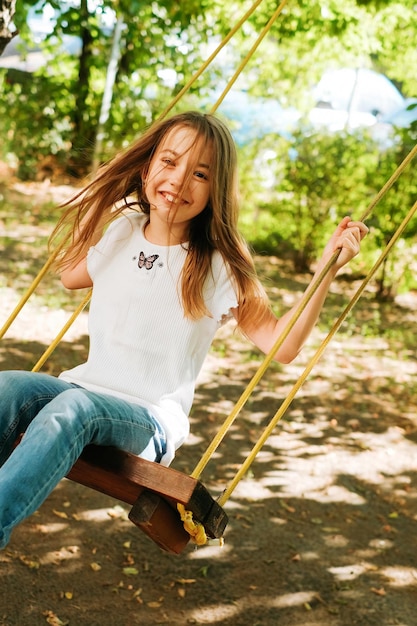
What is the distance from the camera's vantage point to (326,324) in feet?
27.3

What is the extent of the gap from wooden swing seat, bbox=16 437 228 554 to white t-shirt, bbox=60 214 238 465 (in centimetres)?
26

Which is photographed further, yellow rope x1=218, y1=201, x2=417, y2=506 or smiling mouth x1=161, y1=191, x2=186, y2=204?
smiling mouth x1=161, y1=191, x2=186, y2=204

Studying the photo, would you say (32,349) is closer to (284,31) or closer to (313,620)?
(313,620)

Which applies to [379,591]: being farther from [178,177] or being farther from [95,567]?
[178,177]

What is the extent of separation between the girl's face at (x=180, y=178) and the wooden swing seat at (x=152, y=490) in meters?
0.79

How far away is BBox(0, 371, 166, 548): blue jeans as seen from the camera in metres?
1.95

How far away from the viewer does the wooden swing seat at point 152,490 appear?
1999 millimetres

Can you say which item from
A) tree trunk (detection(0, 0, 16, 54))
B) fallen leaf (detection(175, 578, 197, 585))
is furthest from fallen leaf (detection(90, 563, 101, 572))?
tree trunk (detection(0, 0, 16, 54))

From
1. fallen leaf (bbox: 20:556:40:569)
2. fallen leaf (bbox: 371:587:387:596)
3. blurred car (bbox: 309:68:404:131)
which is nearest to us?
fallen leaf (bbox: 20:556:40:569)

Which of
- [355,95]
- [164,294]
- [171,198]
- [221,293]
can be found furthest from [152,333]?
[355,95]

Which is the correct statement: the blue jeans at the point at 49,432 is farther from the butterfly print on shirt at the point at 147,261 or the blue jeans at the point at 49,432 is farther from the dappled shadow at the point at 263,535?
the dappled shadow at the point at 263,535

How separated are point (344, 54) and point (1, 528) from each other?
1400 centimetres

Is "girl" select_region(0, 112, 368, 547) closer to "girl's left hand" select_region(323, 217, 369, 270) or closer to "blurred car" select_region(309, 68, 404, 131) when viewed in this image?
"girl's left hand" select_region(323, 217, 369, 270)

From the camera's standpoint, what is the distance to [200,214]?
266cm
